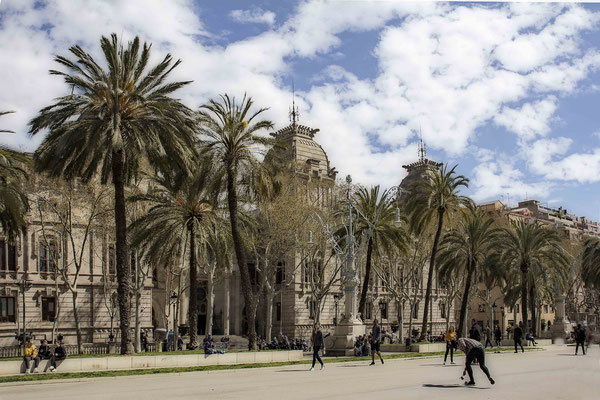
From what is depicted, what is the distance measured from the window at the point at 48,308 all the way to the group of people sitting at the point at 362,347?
2628 centimetres

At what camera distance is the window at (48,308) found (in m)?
48.9

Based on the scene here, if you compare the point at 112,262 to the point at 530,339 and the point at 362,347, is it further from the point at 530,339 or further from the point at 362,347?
the point at 530,339

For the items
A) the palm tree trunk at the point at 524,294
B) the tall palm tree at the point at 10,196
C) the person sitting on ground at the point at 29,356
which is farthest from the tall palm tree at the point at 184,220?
the palm tree trunk at the point at 524,294

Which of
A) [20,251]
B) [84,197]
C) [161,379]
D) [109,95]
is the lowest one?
[161,379]

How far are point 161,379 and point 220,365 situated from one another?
5161 mm

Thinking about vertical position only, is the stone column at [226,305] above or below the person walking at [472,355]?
below

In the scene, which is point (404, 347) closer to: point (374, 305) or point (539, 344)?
point (539, 344)

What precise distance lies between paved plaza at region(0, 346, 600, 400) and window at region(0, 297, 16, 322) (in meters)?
29.8

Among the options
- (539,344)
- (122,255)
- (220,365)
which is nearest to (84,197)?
(122,255)

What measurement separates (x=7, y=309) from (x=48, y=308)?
9.19 ft

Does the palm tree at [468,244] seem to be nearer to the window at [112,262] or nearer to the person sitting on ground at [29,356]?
the window at [112,262]

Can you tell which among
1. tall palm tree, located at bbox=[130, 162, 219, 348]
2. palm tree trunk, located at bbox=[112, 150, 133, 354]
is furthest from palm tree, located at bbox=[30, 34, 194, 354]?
tall palm tree, located at bbox=[130, 162, 219, 348]

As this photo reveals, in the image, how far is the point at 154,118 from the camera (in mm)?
26781

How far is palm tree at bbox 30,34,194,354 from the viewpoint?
25.7 m
